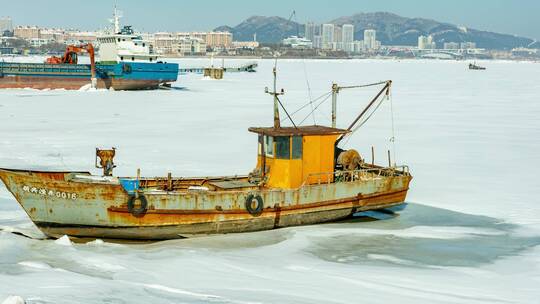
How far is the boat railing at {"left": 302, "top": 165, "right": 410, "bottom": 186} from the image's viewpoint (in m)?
15.9

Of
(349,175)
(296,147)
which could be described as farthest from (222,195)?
(349,175)

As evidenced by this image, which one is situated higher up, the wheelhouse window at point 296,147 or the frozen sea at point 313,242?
the wheelhouse window at point 296,147

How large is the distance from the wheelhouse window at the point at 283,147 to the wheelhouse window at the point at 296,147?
10 centimetres

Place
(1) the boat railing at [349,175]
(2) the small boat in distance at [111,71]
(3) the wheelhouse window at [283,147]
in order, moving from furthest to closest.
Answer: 1. (2) the small boat in distance at [111,71]
2. (1) the boat railing at [349,175]
3. (3) the wheelhouse window at [283,147]

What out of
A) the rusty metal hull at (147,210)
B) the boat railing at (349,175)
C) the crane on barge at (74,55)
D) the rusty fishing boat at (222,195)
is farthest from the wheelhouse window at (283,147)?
the crane on barge at (74,55)

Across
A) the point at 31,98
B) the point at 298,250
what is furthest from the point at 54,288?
the point at 31,98

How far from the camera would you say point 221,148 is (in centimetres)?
2673

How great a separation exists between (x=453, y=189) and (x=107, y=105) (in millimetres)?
32286

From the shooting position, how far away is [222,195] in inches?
577

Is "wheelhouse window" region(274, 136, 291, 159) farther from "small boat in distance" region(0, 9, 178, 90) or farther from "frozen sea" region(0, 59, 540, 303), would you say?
"small boat in distance" region(0, 9, 178, 90)

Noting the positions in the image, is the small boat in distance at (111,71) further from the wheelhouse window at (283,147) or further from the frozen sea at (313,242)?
the wheelhouse window at (283,147)

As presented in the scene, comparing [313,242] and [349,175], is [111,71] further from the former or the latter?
[313,242]

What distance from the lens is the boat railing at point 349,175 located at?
15930 millimetres

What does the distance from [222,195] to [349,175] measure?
414 centimetres
